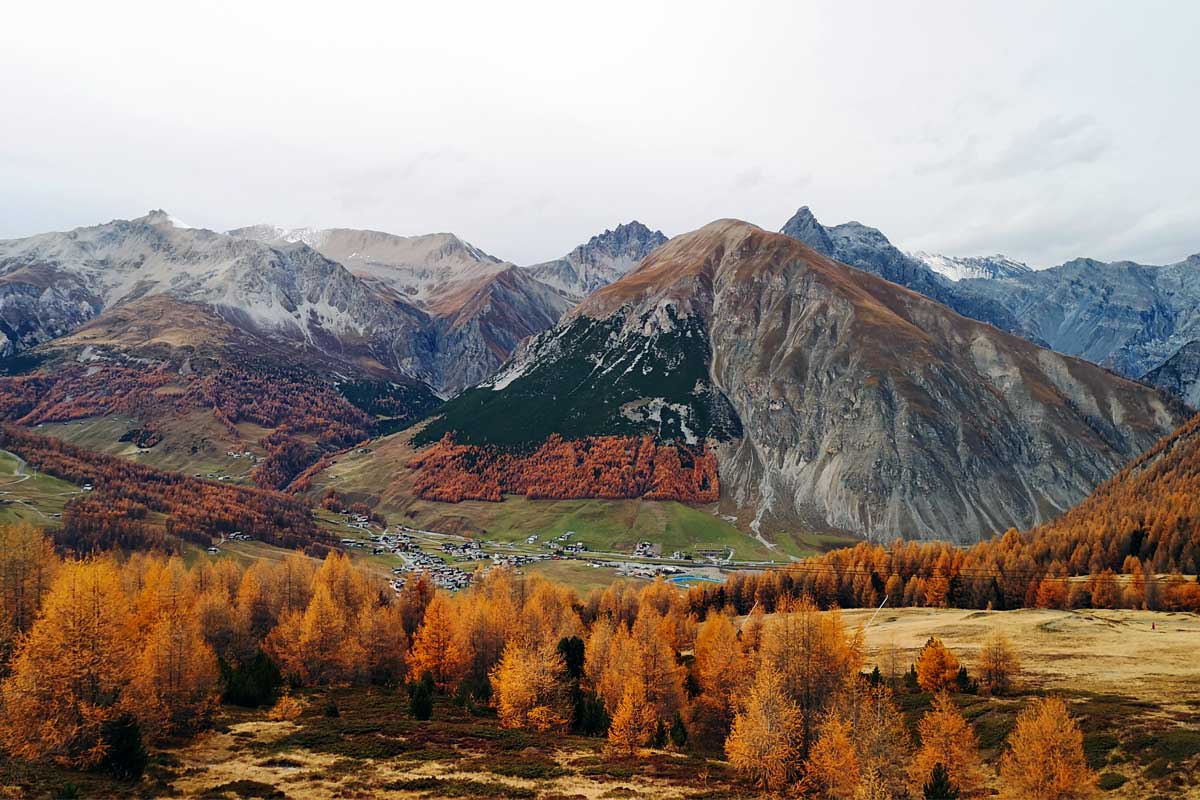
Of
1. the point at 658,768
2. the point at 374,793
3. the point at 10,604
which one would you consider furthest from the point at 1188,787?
the point at 10,604

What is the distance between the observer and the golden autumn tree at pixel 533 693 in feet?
271

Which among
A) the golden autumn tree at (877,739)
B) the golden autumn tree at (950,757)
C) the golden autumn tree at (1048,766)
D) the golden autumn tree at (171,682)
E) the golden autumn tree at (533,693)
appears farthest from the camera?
the golden autumn tree at (533,693)

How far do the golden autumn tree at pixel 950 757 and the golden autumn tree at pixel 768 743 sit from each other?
10.4m

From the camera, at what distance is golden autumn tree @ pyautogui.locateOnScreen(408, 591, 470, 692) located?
345 ft

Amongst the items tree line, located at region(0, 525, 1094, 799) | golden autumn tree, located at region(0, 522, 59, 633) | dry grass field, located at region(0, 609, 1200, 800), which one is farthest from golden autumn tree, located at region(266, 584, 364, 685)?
golden autumn tree, located at region(0, 522, 59, 633)

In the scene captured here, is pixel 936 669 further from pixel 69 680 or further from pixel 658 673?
pixel 69 680

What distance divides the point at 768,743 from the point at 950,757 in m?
15.3

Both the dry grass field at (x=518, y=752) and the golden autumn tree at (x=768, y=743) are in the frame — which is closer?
the dry grass field at (x=518, y=752)

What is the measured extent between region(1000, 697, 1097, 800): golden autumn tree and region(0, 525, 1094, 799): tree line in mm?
148

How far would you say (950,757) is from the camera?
200 feet

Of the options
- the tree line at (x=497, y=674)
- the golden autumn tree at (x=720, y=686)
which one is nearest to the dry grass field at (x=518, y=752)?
the tree line at (x=497, y=674)

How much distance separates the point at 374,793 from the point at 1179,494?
672 ft

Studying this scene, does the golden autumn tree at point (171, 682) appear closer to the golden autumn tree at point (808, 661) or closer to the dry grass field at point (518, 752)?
the dry grass field at point (518, 752)

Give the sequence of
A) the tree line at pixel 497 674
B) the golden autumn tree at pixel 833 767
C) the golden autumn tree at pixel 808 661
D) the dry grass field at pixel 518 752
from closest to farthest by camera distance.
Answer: the dry grass field at pixel 518 752 → the tree line at pixel 497 674 → the golden autumn tree at pixel 833 767 → the golden autumn tree at pixel 808 661
